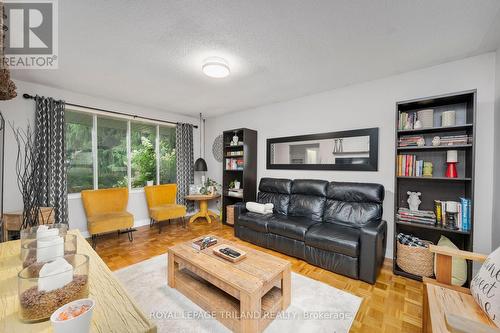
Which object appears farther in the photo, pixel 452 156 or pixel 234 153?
pixel 234 153

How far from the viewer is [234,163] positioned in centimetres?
436

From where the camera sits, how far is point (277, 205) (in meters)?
3.50

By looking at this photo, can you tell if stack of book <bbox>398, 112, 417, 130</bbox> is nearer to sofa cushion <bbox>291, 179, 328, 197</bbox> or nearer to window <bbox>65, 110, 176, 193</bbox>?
sofa cushion <bbox>291, 179, 328, 197</bbox>

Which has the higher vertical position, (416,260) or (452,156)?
(452,156)

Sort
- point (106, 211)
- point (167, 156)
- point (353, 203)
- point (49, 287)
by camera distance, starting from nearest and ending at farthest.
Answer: point (49, 287) < point (353, 203) < point (106, 211) < point (167, 156)

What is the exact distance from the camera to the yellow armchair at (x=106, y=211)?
302 cm

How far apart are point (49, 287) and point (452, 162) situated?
3257mm

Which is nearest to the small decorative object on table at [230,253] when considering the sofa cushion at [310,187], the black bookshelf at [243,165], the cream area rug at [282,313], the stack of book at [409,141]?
the cream area rug at [282,313]

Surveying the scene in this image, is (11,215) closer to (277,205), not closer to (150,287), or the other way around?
(150,287)

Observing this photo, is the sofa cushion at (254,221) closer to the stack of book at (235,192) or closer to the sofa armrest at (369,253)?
the stack of book at (235,192)

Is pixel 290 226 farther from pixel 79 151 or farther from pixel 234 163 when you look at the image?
pixel 79 151

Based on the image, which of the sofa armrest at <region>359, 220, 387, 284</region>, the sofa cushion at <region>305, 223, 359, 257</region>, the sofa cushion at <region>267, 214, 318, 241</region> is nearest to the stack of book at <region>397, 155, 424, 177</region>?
the sofa armrest at <region>359, 220, 387, 284</region>

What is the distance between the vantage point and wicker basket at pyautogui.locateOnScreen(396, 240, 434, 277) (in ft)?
7.19

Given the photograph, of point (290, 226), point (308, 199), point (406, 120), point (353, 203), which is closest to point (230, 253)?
point (290, 226)
